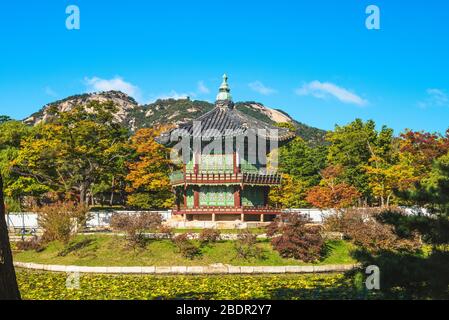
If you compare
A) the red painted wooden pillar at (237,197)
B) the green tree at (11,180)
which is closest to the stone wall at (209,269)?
the red painted wooden pillar at (237,197)

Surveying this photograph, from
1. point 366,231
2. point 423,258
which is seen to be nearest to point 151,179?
point 366,231

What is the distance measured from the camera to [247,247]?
27.8 metres

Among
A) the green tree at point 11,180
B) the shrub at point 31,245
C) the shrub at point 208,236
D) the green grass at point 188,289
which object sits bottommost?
the green grass at point 188,289

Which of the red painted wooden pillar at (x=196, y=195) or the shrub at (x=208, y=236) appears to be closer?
the shrub at (x=208, y=236)

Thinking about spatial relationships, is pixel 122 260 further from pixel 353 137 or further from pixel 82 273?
pixel 353 137

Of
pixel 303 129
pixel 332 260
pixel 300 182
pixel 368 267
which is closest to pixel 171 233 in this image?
pixel 332 260

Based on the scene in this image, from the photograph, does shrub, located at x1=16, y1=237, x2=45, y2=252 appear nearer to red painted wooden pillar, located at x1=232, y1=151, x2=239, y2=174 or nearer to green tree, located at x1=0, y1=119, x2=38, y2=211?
green tree, located at x1=0, y1=119, x2=38, y2=211

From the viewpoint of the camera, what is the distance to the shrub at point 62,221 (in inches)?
1229

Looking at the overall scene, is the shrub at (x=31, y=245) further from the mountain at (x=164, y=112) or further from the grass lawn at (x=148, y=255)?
the mountain at (x=164, y=112)

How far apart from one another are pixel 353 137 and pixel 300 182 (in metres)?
7.94

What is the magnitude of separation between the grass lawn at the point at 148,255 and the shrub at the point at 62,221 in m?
0.69

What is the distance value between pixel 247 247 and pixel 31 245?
550 inches

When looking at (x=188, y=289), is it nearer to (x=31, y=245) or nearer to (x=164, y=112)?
(x=31, y=245)
